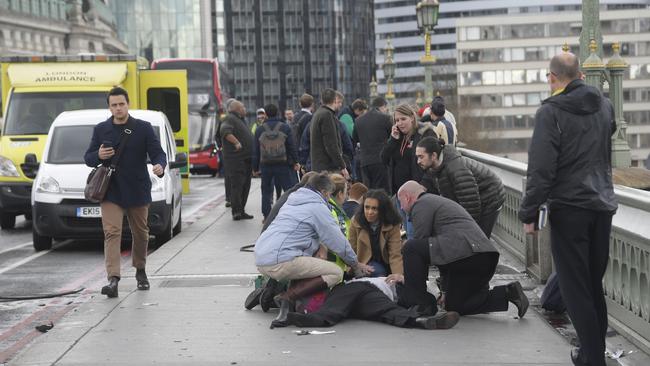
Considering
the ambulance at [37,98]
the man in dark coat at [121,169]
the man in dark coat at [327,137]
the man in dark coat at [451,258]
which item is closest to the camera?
the man in dark coat at [451,258]

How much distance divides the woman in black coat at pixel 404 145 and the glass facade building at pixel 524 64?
136m

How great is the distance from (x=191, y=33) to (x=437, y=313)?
147485mm

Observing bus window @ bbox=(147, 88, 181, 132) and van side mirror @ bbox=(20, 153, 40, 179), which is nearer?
van side mirror @ bbox=(20, 153, 40, 179)

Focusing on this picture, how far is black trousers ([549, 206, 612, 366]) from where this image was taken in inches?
253

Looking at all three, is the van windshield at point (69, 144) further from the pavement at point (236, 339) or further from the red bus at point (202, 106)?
the red bus at point (202, 106)

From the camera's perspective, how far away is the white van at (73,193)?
A: 47.0ft

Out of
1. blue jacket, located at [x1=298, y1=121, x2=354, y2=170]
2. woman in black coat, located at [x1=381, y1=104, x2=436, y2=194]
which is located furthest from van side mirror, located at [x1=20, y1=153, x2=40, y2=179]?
woman in black coat, located at [x1=381, y1=104, x2=436, y2=194]

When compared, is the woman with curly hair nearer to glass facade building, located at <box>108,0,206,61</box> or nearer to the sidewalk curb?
the sidewalk curb

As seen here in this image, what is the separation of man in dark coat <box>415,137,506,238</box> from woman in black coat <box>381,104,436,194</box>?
5.13ft

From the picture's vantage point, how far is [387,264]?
374 inches

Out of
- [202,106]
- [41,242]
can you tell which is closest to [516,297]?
[41,242]

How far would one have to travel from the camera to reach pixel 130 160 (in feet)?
33.3

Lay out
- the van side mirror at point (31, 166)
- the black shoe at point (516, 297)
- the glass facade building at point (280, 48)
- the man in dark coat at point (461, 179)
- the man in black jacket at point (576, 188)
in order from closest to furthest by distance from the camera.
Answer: the man in black jacket at point (576, 188)
the black shoe at point (516, 297)
the man in dark coat at point (461, 179)
the van side mirror at point (31, 166)
the glass facade building at point (280, 48)

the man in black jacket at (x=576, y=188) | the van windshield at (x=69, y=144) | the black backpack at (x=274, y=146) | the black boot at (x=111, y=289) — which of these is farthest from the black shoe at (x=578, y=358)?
the black backpack at (x=274, y=146)
